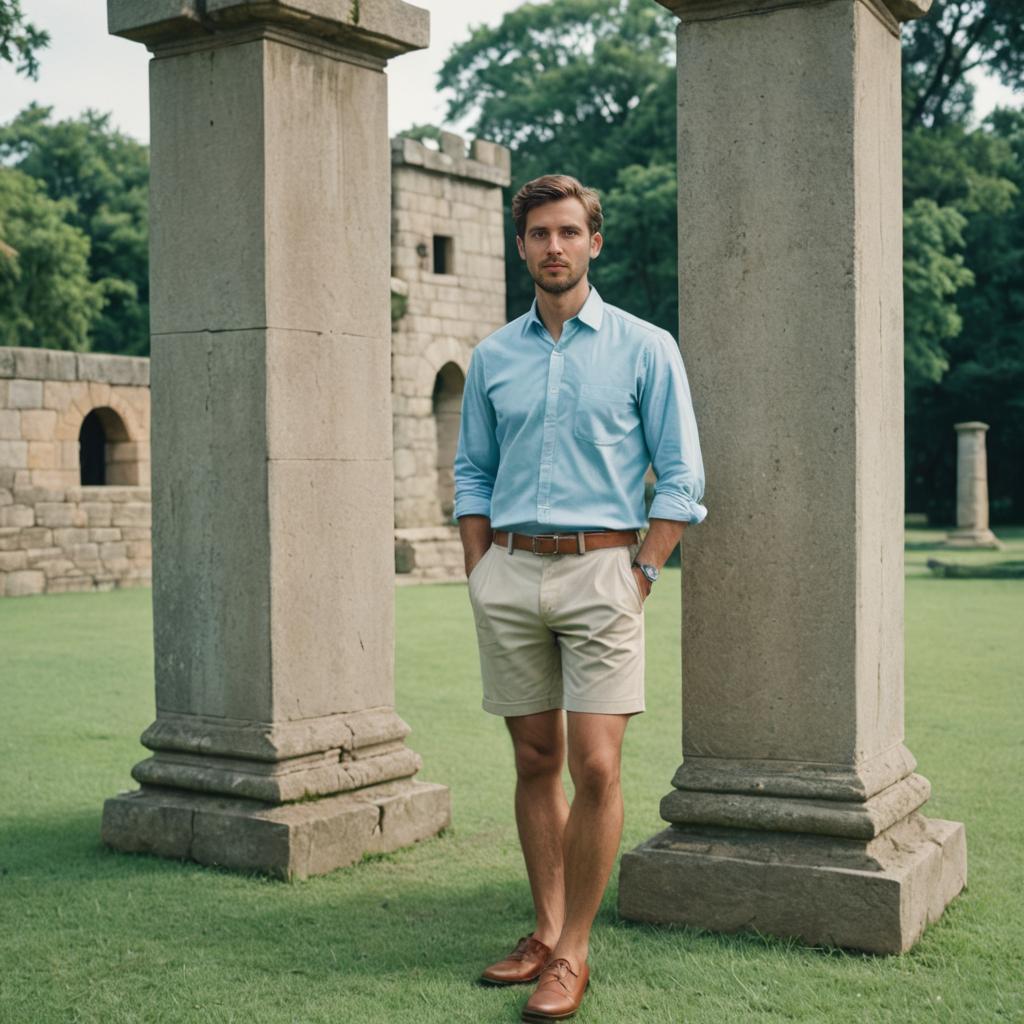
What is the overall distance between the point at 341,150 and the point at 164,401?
111 cm

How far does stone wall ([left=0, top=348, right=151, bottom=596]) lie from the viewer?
55.6ft

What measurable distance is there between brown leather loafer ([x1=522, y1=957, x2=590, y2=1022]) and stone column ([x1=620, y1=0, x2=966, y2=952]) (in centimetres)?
70

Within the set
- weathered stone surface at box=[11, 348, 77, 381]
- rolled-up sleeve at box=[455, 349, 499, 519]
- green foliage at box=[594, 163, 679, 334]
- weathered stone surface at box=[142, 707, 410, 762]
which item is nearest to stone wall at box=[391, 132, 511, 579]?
weathered stone surface at box=[11, 348, 77, 381]

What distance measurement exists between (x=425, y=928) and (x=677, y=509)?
1524 millimetres

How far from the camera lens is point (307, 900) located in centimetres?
475

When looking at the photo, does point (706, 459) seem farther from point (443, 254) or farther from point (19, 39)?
point (443, 254)

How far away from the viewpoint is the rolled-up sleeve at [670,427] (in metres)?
3.79

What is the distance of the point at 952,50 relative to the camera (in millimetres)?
35000

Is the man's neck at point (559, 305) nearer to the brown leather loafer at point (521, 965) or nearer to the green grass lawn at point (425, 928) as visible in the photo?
the brown leather loafer at point (521, 965)

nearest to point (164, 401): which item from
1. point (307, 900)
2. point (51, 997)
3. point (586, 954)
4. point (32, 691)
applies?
point (307, 900)

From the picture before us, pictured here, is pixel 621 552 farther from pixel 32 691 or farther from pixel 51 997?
pixel 32 691

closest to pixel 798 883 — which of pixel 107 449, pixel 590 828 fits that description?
pixel 590 828

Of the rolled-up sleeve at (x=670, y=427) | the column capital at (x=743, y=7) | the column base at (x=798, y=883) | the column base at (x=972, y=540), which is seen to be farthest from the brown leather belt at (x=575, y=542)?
→ the column base at (x=972, y=540)

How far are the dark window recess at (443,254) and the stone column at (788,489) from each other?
1866 cm
